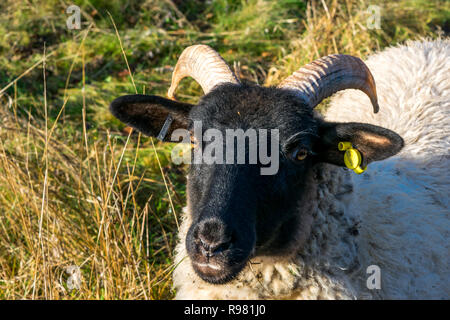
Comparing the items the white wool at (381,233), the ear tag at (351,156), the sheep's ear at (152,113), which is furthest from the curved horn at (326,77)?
the sheep's ear at (152,113)

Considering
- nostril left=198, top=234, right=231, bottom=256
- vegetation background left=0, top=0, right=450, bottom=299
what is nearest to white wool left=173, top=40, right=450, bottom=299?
nostril left=198, top=234, right=231, bottom=256

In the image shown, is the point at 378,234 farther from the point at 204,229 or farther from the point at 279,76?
the point at 279,76

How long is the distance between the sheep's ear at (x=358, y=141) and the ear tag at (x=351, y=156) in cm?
3

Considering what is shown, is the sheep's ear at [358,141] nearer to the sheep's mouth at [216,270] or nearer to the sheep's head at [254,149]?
the sheep's head at [254,149]

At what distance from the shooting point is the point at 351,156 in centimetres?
304

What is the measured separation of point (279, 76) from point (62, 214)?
374 centimetres

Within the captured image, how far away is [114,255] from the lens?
3762mm

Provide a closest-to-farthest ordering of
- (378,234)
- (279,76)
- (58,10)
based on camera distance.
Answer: (378,234), (279,76), (58,10)

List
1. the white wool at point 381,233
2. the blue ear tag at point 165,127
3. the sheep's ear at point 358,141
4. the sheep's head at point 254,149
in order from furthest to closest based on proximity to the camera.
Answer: the blue ear tag at point 165,127, the white wool at point 381,233, the sheep's ear at point 358,141, the sheep's head at point 254,149

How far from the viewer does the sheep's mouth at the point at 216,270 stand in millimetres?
2563

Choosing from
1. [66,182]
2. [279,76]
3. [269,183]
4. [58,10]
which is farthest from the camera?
[58,10]

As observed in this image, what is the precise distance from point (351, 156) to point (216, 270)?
1.12 m

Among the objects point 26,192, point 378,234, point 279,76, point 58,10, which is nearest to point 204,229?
point 378,234
